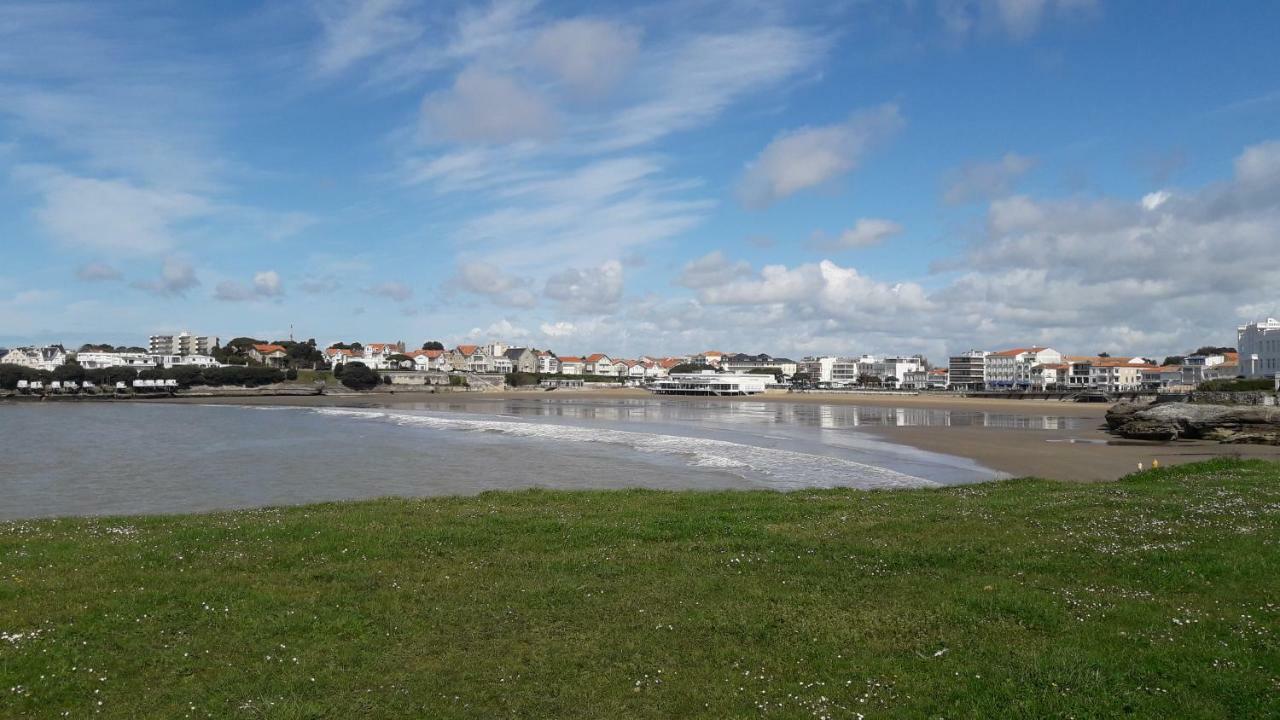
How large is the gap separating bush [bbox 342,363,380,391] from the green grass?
17152 cm

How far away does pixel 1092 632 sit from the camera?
8430mm

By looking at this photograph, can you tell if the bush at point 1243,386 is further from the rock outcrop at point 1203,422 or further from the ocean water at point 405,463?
the ocean water at point 405,463

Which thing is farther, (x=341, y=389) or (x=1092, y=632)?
(x=341, y=389)

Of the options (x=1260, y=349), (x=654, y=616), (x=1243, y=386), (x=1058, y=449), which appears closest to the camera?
(x=654, y=616)

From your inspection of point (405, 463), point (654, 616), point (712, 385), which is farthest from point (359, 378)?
point (654, 616)

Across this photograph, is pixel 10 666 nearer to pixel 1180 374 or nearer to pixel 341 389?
pixel 341 389

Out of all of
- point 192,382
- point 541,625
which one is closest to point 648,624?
point 541,625

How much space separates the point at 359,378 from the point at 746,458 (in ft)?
515

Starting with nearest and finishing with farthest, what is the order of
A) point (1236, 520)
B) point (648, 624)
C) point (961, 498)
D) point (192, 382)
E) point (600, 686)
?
Answer: 1. point (600, 686)
2. point (648, 624)
3. point (1236, 520)
4. point (961, 498)
5. point (192, 382)

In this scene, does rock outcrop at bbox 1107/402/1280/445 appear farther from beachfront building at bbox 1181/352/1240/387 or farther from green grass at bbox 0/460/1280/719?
beachfront building at bbox 1181/352/1240/387

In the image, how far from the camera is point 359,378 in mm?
178625

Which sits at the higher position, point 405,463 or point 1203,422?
point 1203,422

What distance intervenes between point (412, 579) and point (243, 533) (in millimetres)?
4616

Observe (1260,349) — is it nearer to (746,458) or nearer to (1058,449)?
(1058,449)
